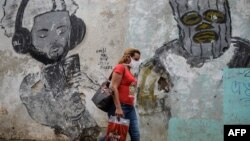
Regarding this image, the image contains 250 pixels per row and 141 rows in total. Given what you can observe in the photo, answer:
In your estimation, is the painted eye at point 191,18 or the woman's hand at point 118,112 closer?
the woman's hand at point 118,112

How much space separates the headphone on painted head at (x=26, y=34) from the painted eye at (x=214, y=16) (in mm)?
2394

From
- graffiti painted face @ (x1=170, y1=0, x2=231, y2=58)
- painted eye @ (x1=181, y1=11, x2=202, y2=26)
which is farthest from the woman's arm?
painted eye @ (x1=181, y1=11, x2=202, y2=26)

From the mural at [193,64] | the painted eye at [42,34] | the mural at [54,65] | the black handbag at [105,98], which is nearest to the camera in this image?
the black handbag at [105,98]

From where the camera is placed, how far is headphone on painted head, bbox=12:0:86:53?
383 inches

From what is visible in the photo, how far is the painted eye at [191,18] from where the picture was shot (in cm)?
902

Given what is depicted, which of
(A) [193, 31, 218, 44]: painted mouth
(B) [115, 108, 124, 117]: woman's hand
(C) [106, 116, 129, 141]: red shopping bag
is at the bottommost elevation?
(C) [106, 116, 129, 141]: red shopping bag

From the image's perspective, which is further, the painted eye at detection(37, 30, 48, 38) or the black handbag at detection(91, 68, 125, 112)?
the painted eye at detection(37, 30, 48, 38)

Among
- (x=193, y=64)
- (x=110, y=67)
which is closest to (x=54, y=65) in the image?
(x=110, y=67)

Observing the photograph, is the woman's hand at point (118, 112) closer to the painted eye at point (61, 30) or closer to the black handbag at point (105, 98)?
the black handbag at point (105, 98)

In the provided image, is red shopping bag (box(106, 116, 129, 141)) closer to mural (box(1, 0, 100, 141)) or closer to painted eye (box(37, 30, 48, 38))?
mural (box(1, 0, 100, 141))

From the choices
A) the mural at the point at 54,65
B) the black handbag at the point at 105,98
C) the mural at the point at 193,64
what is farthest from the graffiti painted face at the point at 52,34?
the black handbag at the point at 105,98

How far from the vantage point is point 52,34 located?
32.6ft

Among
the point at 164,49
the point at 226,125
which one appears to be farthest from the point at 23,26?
the point at 226,125

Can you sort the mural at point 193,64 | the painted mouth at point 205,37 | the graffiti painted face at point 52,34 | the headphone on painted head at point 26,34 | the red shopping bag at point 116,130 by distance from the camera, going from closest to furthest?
the red shopping bag at point 116,130, the mural at point 193,64, the painted mouth at point 205,37, the headphone on painted head at point 26,34, the graffiti painted face at point 52,34
